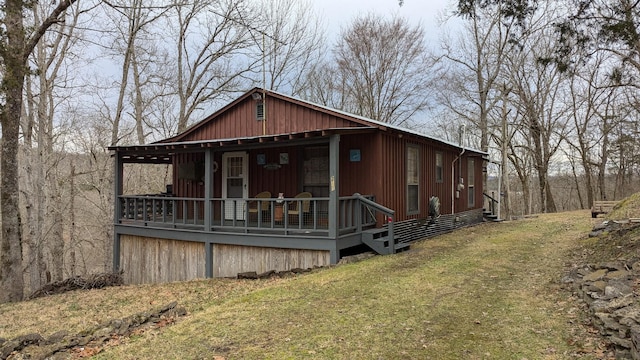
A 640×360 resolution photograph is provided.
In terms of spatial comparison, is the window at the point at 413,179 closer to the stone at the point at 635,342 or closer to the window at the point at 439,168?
the window at the point at 439,168

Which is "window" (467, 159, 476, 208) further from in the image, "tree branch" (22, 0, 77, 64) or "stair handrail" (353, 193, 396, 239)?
"tree branch" (22, 0, 77, 64)

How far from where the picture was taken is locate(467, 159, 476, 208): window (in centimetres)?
1562

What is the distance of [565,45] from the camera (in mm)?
7648

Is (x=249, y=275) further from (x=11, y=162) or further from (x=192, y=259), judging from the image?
(x=11, y=162)

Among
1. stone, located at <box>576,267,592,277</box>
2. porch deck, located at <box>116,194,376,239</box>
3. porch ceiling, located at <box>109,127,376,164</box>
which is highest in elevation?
porch ceiling, located at <box>109,127,376,164</box>

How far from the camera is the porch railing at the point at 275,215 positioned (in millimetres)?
8766

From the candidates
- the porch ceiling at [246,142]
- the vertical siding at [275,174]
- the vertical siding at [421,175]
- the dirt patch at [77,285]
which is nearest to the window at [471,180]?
the vertical siding at [421,175]

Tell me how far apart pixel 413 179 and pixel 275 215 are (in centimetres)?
390

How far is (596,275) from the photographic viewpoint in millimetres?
5555

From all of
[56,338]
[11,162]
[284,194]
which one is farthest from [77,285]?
[56,338]

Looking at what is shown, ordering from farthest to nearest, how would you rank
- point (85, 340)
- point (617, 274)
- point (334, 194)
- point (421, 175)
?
point (421, 175), point (334, 194), point (617, 274), point (85, 340)

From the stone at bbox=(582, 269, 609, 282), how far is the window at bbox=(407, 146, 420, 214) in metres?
5.39

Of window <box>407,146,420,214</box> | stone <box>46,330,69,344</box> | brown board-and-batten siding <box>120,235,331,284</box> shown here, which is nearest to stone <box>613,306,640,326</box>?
brown board-and-batten siding <box>120,235,331,284</box>

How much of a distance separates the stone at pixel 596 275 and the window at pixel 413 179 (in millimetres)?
5390
